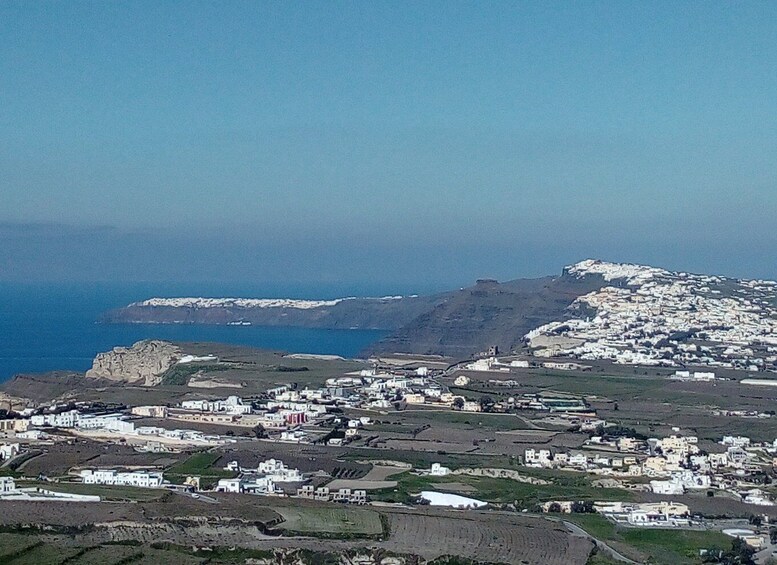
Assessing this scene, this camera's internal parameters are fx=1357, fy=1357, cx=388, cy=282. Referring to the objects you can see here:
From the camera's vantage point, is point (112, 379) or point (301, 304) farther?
point (301, 304)

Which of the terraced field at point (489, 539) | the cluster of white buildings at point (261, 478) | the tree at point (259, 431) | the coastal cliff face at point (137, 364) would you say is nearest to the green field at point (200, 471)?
the cluster of white buildings at point (261, 478)

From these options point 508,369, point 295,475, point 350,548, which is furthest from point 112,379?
point 350,548

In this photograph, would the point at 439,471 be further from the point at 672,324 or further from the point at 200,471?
the point at 672,324

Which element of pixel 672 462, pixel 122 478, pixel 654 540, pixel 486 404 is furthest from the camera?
pixel 486 404

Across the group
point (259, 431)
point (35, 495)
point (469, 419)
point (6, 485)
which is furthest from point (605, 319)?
point (35, 495)

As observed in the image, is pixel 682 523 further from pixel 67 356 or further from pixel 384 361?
pixel 67 356

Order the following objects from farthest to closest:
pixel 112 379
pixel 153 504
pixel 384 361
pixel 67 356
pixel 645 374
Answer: pixel 67 356, pixel 384 361, pixel 112 379, pixel 645 374, pixel 153 504

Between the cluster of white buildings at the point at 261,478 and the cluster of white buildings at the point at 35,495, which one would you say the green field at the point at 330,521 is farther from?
the cluster of white buildings at the point at 35,495
